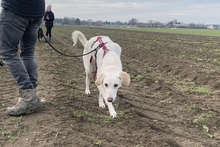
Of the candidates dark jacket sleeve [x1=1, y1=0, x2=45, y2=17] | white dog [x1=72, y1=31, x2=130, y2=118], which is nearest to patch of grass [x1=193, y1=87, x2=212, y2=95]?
white dog [x1=72, y1=31, x2=130, y2=118]

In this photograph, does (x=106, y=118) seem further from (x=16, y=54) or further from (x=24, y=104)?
(x=16, y=54)

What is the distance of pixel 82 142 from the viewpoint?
2949 millimetres

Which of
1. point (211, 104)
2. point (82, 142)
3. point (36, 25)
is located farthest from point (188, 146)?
point (36, 25)

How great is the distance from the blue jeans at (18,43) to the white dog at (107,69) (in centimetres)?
108

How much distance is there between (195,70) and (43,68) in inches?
190

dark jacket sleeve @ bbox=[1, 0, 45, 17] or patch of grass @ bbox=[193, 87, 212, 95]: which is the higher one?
dark jacket sleeve @ bbox=[1, 0, 45, 17]

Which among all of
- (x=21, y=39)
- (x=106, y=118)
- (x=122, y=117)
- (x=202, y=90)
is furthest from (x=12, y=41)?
(x=202, y=90)

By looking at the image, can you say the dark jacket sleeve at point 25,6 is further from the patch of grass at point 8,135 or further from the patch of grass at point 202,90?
the patch of grass at point 202,90

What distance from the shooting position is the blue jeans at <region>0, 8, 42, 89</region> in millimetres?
3277

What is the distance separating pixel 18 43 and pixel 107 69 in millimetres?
1418

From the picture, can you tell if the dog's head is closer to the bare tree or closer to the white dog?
the white dog

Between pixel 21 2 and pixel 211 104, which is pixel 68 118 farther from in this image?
pixel 211 104

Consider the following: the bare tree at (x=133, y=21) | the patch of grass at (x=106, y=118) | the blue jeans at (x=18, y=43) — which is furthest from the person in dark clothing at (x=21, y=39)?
the bare tree at (x=133, y=21)

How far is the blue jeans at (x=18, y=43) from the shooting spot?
3.28 metres
